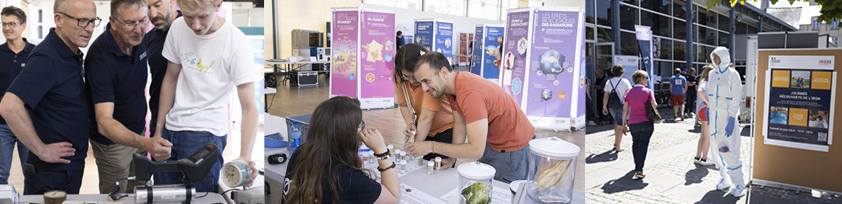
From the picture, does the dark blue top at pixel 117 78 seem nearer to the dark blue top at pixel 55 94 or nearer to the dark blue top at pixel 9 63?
the dark blue top at pixel 55 94

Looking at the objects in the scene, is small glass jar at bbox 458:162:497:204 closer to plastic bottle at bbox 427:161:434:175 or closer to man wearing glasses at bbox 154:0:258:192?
plastic bottle at bbox 427:161:434:175

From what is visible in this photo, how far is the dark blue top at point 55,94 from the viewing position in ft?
4.80

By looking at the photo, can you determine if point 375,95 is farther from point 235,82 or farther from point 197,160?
point 197,160

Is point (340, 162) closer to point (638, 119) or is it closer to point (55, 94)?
point (55, 94)

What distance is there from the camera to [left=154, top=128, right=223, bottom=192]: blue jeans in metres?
1.65

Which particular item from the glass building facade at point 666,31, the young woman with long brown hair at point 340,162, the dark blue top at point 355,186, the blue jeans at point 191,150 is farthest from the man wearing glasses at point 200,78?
the glass building facade at point 666,31

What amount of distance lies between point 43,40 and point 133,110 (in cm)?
35

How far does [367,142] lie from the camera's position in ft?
4.84

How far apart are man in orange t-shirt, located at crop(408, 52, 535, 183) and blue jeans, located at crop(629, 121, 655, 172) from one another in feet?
3.53

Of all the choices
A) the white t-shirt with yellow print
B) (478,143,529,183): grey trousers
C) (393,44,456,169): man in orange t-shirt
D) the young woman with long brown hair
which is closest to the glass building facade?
(478,143,529,183): grey trousers

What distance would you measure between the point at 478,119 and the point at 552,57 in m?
0.36

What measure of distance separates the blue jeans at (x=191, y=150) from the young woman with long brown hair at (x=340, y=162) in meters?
0.47

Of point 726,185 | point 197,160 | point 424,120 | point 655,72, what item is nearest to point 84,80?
point 197,160

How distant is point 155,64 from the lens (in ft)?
5.08
